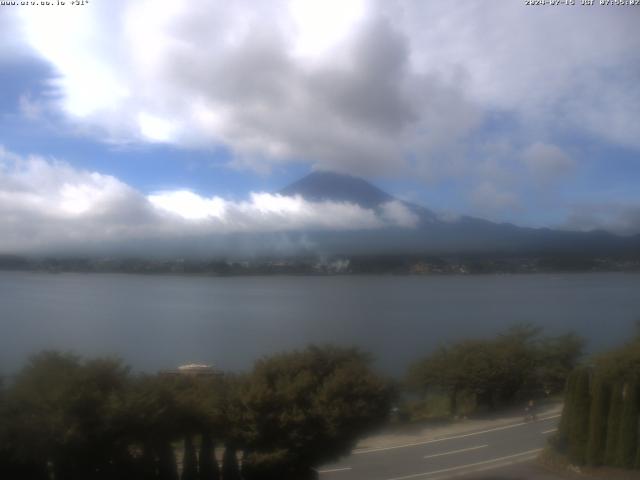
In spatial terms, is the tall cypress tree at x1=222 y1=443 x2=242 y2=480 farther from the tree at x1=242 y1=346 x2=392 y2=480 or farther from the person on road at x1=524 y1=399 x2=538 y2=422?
the person on road at x1=524 y1=399 x2=538 y2=422

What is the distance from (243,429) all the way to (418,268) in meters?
11.9

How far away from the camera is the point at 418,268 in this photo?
19.4 meters

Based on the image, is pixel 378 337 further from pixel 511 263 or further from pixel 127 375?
pixel 127 375

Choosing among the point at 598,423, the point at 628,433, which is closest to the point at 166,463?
the point at 598,423

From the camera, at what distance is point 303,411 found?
8.70 metres

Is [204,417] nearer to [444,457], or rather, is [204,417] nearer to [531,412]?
[444,457]

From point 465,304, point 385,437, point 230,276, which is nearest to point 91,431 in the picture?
point 385,437

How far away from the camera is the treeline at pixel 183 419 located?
7180 millimetres

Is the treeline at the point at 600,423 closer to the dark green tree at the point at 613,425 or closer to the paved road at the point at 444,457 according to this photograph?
the dark green tree at the point at 613,425

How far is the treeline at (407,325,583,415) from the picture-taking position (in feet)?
44.6

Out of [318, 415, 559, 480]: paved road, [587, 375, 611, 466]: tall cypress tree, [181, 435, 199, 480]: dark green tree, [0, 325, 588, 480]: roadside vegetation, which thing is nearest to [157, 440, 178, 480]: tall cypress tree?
[0, 325, 588, 480]: roadside vegetation

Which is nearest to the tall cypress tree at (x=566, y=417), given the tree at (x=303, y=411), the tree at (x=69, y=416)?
the tree at (x=303, y=411)

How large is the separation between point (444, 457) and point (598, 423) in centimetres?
271

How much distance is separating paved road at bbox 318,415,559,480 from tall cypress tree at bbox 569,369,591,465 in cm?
60
